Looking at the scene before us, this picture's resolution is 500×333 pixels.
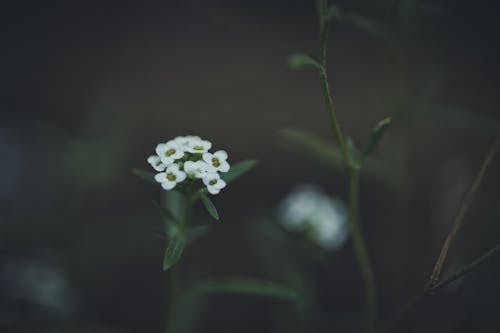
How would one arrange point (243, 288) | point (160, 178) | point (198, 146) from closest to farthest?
point (160, 178) → point (198, 146) → point (243, 288)

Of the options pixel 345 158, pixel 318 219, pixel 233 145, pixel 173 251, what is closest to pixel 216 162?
pixel 173 251

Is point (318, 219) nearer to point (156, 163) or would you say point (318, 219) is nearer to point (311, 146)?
point (311, 146)

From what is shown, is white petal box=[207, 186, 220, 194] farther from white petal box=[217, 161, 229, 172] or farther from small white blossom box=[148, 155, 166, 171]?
small white blossom box=[148, 155, 166, 171]


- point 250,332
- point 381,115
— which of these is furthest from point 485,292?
point 381,115

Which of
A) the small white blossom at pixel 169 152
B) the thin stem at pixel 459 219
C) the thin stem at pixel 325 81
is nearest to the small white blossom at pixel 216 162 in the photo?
the small white blossom at pixel 169 152

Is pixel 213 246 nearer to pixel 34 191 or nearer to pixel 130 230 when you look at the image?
pixel 130 230

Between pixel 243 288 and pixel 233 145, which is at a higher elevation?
pixel 233 145

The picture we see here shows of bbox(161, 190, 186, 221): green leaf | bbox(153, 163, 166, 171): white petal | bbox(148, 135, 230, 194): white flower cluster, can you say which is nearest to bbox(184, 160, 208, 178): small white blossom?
bbox(148, 135, 230, 194): white flower cluster
